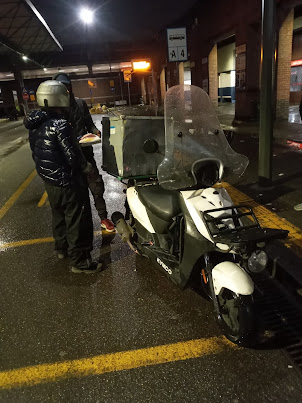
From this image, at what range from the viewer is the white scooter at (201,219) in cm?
225

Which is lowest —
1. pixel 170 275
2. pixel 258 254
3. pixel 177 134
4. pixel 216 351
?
pixel 216 351

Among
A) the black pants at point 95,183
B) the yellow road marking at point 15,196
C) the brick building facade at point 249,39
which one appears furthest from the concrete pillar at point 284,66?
the black pants at point 95,183

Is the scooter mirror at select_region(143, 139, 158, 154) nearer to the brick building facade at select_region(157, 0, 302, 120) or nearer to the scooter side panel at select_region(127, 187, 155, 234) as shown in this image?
the scooter side panel at select_region(127, 187, 155, 234)

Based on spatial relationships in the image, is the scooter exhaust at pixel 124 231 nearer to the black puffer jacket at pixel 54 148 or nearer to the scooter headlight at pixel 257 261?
the black puffer jacket at pixel 54 148

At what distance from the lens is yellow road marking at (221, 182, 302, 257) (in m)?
3.56

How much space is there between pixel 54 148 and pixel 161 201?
4.24 ft

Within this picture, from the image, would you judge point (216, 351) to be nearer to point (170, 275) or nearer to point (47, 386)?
point (170, 275)

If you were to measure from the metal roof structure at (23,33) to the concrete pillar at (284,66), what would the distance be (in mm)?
13098

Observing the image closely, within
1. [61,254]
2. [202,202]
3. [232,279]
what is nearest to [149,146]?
[202,202]

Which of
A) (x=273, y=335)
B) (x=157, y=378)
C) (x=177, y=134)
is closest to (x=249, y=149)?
(x=177, y=134)

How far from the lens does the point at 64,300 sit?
3195 mm

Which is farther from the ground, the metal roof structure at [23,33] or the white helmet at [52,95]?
the metal roof structure at [23,33]

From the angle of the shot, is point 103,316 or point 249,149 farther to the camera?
point 249,149

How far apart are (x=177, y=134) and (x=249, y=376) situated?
1985mm
